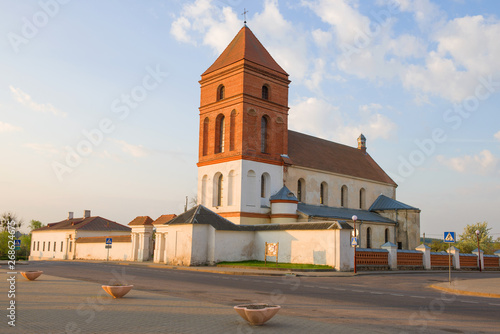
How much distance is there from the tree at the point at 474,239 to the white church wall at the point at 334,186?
1375 centimetres

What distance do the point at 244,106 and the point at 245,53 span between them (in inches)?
199

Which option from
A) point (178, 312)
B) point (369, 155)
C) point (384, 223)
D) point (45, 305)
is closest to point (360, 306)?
point (178, 312)

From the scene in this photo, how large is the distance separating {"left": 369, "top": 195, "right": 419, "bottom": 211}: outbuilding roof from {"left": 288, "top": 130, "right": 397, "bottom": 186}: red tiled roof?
257 centimetres

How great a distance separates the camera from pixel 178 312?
9.88 metres

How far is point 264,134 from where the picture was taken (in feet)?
132

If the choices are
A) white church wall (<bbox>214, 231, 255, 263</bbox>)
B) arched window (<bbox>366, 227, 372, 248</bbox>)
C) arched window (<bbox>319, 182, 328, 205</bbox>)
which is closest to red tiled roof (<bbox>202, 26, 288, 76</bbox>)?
arched window (<bbox>319, 182, 328, 205</bbox>)

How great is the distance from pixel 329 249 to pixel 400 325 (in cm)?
2015

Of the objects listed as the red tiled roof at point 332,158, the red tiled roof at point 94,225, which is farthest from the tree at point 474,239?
the red tiled roof at point 94,225

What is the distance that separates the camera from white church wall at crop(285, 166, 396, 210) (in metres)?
41.2

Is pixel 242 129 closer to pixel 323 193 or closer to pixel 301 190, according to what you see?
pixel 301 190

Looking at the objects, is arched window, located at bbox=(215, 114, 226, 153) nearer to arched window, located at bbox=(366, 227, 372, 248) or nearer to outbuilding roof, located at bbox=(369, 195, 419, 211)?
arched window, located at bbox=(366, 227, 372, 248)

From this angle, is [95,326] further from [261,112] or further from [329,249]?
[261,112]

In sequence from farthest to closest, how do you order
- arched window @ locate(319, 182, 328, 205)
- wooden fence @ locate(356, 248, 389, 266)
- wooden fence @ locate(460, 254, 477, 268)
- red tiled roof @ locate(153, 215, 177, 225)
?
arched window @ locate(319, 182, 328, 205) → red tiled roof @ locate(153, 215, 177, 225) → wooden fence @ locate(460, 254, 477, 268) → wooden fence @ locate(356, 248, 389, 266)

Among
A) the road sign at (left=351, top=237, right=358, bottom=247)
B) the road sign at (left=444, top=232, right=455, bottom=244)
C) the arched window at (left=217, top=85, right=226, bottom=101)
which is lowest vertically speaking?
the road sign at (left=351, top=237, right=358, bottom=247)
